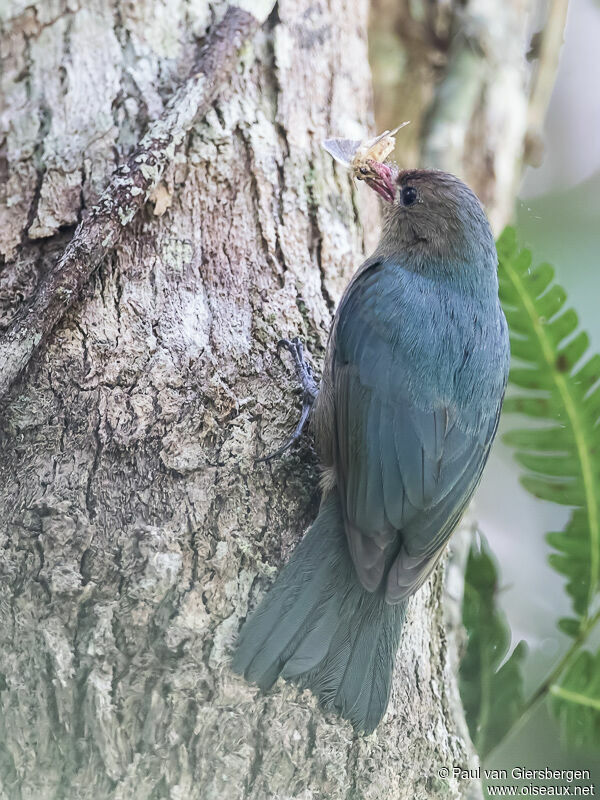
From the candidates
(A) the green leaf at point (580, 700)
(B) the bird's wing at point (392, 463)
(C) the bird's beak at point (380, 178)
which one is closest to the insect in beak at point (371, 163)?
(C) the bird's beak at point (380, 178)

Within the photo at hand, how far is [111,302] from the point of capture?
2.61m

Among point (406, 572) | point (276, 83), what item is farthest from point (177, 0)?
point (406, 572)

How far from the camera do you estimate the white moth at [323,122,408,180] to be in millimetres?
3107

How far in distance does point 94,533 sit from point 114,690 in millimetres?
413

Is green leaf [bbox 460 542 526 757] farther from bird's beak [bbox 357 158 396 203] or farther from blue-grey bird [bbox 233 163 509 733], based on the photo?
bird's beak [bbox 357 158 396 203]

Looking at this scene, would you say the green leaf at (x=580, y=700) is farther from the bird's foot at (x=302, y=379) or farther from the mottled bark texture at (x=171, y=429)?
the bird's foot at (x=302, y=379)

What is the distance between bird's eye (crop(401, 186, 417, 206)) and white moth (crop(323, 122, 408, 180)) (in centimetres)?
17

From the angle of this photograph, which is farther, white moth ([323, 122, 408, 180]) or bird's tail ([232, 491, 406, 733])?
white moth ([323, 122, 408, 180])

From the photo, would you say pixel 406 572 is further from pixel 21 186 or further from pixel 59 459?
pixel 21 186

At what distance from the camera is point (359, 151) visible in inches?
125

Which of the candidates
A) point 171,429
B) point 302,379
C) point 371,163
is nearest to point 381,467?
point 302,379

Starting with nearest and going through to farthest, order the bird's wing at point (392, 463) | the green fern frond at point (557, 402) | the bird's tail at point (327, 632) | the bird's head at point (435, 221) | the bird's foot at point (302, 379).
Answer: the bird's tail at point (327, 632), the bird's wing at point (392, 463), the bird's foot at point (302, 379), the bird's head at point (435, 221), the green fern frond at point (557, 402)

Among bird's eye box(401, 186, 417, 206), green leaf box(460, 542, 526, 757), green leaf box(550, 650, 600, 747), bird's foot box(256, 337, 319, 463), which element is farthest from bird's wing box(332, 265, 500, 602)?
green leaf box(550, 650, 600, 747)

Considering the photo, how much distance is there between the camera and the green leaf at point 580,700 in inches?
122
